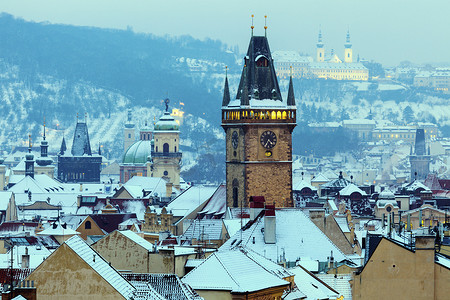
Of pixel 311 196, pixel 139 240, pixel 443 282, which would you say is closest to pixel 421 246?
pixel 443 282

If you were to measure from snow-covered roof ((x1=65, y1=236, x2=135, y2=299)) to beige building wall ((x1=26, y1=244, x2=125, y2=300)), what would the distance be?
0.26 feet

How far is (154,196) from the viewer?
434 feet

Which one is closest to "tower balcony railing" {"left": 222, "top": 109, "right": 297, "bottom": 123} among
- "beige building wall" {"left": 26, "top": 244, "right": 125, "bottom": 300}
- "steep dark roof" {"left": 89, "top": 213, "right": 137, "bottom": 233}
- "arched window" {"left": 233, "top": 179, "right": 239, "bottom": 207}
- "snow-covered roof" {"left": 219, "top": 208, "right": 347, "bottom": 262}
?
"arched window" {"left": 233, "top": 179, "right": 239, "bottom": 207}

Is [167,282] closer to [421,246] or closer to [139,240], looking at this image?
[421,246]

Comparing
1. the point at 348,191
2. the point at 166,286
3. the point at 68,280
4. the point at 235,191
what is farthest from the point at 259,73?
the point at 68,280

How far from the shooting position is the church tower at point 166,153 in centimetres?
17650

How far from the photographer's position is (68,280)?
3083 cm

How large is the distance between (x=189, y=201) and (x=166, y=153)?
3092 inches

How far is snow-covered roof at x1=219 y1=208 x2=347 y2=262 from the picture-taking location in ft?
174

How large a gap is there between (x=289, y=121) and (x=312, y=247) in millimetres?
31757

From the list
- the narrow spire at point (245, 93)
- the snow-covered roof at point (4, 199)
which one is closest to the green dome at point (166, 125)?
the snow-covered roof at point (4, 199)

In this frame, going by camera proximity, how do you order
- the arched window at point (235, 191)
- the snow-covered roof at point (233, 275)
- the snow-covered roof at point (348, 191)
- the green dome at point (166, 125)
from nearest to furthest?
1. the snow-covered roof at point (233, 275)
2. the arched window at point (235, 191)
3. the snow-covered roof at point (348, 191)
4. the green dome at point (166, 125)

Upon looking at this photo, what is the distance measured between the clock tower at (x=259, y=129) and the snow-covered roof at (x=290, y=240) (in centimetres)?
2780

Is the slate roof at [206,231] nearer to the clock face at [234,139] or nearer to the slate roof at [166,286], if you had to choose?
the clock face at [234,139]
